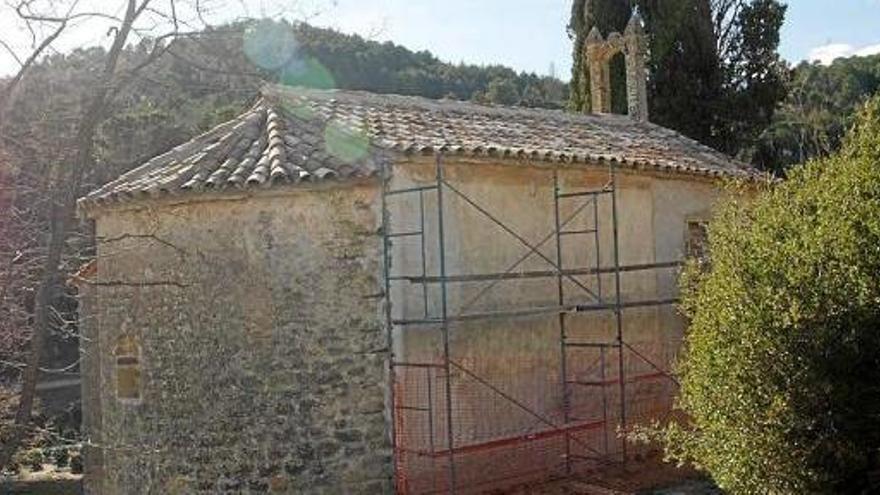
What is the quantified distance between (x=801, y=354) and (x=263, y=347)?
543 cm

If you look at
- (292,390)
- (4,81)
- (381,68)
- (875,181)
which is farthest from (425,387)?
(381,68)

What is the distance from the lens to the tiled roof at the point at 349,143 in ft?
32.9

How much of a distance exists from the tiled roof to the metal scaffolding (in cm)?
46

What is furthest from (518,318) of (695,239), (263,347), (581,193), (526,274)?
(695,239)

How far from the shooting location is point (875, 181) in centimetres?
804

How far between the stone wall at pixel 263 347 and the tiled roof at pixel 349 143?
373 mm

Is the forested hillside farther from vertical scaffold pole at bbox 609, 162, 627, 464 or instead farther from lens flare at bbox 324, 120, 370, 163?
lens flare at bbox 324, 120, 370, 163

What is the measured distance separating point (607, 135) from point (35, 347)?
28.1 ft

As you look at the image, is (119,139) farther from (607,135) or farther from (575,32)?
(607,135)

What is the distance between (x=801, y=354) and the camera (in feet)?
24.7

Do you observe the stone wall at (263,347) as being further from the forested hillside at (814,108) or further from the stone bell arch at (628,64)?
the forested hillside at (814,108)

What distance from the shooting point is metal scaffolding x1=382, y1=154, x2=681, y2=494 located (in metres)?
10.1

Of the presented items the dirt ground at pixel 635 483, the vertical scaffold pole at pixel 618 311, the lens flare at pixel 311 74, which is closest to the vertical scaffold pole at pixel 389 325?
the dirt ground at pixel 635 483

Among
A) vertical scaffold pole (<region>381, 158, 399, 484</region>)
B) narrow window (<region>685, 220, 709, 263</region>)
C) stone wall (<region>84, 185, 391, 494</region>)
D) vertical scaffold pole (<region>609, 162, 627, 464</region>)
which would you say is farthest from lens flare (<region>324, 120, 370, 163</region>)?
narrow window (<region>685, 220, 709, 263</region>)
